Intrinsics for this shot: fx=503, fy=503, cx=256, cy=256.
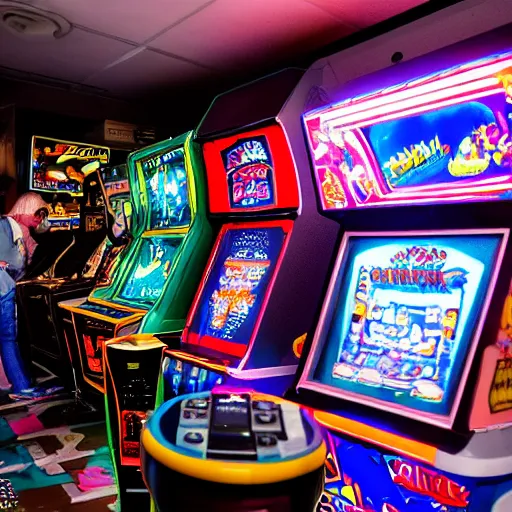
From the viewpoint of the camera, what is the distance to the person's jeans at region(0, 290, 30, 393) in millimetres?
4410

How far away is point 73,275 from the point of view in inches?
179

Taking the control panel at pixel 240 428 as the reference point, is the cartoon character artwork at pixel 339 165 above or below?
above

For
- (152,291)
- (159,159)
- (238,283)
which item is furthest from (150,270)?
(238,283)

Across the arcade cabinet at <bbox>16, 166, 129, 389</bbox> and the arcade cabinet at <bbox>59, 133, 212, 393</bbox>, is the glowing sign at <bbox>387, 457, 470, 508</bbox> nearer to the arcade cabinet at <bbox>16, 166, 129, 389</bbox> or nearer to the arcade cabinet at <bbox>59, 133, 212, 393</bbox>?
the arcade cabinet at <bbox>59, 133, 212, 393</bbox>

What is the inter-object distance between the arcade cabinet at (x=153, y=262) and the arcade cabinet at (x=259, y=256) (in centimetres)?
26

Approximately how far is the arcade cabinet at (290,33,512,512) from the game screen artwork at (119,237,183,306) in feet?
5.27

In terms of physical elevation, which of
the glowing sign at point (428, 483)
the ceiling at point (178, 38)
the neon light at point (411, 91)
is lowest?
the glowing sign at point (428, 483)

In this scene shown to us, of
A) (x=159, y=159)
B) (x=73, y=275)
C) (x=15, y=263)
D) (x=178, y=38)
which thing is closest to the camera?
(x=178, y=38)

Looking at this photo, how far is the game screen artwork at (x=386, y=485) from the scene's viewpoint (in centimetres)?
126

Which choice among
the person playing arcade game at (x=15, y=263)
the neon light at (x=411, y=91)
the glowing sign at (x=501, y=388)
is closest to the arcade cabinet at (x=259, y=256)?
the neon light at (x=411, y=91)

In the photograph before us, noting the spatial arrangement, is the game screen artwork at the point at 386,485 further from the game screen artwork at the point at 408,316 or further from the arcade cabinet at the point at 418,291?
the game screen artwork at the point at 408,316

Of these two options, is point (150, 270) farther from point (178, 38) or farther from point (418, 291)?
point (418, 291)

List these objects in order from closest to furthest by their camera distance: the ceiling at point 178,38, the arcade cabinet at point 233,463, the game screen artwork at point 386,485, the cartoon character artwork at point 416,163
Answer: the arcade cabinet at point 233,463 < the game screen artwork at point 386,485 < the cartoon character artwork at point 416,163 < the ceiling at point 178,38

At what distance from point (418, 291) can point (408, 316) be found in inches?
3.5
